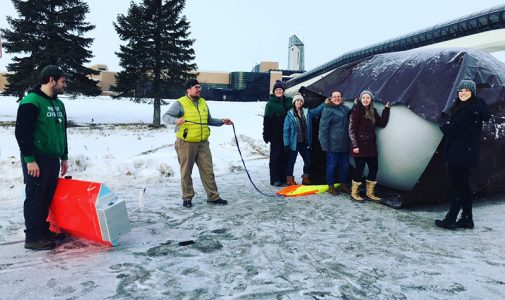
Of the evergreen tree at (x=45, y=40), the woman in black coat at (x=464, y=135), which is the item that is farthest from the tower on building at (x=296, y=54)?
the woman in black coat at (x=464, y=135)

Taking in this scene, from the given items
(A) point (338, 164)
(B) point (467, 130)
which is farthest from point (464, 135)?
(A) point (338, 164)

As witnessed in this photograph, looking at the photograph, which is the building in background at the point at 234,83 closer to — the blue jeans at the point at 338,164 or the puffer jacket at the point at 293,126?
the puffer jacket at the point at 293,126

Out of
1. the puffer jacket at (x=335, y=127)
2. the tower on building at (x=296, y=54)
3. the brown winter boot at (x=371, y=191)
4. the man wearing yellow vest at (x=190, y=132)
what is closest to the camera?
the man wearing yellow vest at (x=190, y=132)

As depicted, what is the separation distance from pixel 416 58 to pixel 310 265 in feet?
12.9

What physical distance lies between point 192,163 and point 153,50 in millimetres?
16882

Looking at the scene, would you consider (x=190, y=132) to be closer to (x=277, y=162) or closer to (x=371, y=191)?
(x=277, y=162)

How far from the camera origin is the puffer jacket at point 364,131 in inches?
208

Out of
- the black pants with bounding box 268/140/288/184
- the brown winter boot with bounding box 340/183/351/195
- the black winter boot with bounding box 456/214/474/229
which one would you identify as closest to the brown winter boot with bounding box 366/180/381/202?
the brown winter boot with bounding box 340/183/351/195

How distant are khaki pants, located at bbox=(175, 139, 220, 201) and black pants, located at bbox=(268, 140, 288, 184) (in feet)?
5.76

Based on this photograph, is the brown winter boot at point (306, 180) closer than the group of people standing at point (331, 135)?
No

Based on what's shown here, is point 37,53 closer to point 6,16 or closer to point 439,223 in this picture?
point 6,16

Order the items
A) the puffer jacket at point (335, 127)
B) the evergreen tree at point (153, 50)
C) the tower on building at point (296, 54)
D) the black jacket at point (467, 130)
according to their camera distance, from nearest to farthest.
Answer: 1. the black jacket at point (467, 130)
2. the puffer jacket at point (335, 127)
3. the evergreen tree at point (153, 50)
4. the tower on building at point (296, 54)

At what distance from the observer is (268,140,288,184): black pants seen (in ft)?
22.4

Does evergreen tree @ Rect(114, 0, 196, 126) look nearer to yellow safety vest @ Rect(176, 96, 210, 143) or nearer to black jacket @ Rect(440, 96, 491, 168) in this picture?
yellow safety vest @ Rect(176, 96, 210, 143)
